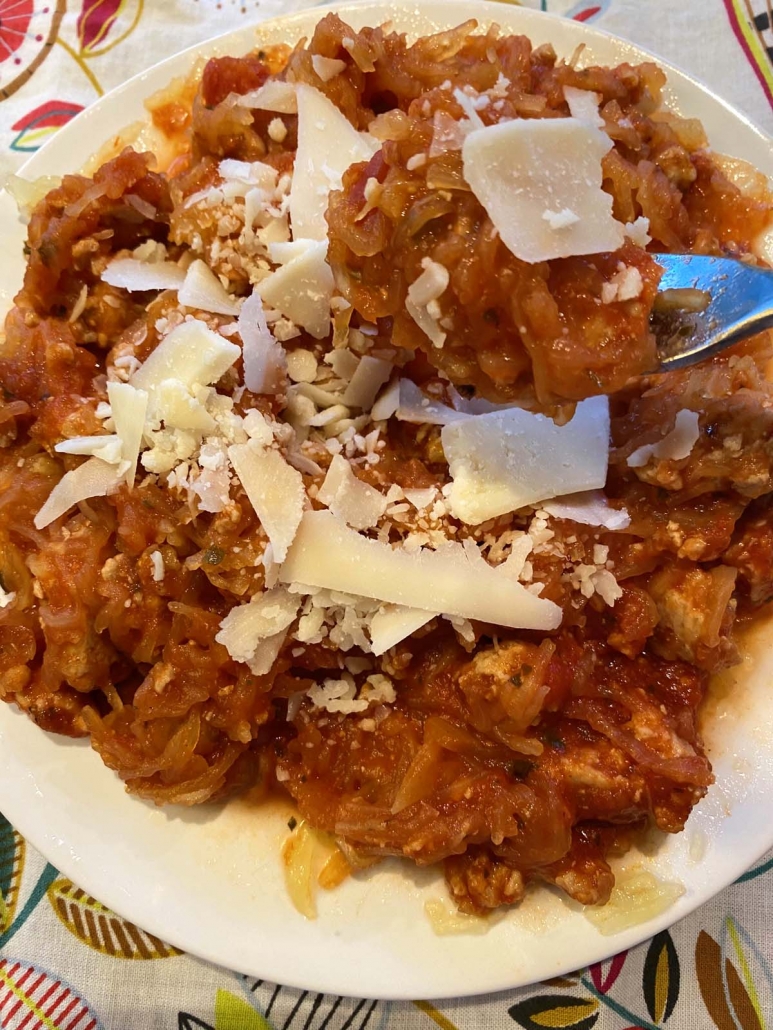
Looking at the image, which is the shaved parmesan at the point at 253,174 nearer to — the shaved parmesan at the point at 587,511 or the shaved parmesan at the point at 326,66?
the shaved parmesan at the point at 326,66

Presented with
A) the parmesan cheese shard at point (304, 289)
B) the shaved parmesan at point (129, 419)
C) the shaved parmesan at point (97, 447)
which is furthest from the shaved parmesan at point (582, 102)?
the shaved parmesan at point (97, 447)

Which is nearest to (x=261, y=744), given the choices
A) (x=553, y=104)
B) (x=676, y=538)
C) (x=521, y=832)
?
(x=521, y=832)

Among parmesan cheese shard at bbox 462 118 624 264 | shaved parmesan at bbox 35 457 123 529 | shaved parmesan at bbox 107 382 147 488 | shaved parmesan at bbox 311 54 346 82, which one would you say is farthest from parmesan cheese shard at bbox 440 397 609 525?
shaved parmesan at bbox 311 54 346 82

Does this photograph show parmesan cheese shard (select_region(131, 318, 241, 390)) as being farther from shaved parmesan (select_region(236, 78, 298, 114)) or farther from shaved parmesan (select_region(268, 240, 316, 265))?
shaved parmesan (select_region(236, 78, 298, 114))

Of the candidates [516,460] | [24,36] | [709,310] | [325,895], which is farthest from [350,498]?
[24,36]

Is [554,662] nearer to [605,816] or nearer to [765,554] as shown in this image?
[605,816]
